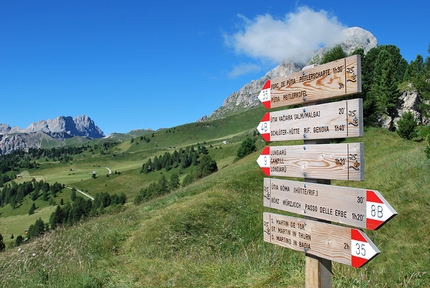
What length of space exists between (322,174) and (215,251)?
602 cm

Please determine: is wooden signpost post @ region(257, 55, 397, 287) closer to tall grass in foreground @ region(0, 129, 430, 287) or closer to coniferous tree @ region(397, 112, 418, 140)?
tall grass in foreground @ region(0, 129, 430, 287)

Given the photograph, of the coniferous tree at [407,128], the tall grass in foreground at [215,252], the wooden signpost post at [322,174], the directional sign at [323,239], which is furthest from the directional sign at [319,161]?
the coniferous tree at [407,128]

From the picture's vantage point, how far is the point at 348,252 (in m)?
4.00

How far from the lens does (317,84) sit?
15.6 feet

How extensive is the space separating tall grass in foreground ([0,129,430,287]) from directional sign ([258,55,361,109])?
309cm

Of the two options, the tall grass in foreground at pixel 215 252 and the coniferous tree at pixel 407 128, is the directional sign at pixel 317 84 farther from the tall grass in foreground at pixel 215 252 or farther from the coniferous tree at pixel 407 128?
the coniferous tree at pixel 407 128

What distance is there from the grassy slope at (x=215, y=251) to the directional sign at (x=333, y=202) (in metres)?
1.49

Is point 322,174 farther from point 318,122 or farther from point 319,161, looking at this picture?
point 318,122

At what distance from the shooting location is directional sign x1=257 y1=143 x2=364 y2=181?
407 centimetres

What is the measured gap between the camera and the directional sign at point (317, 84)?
4.24m

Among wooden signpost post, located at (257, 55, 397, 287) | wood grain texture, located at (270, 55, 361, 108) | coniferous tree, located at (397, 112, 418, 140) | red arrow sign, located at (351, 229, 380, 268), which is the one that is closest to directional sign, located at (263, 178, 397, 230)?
wooden signpost post, located at (257, 55, 397, 287)

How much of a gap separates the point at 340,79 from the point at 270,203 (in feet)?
7.69

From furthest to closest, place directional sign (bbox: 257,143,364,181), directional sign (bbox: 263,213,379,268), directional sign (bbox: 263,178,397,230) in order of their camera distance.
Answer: directional sign (bbox: 257,143,364,181), directional sign (bbox: 263,213,379,268), directional sign (bbox: 263,178,397,230)

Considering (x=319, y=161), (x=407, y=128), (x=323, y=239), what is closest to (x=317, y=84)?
(x=319, y=161)
